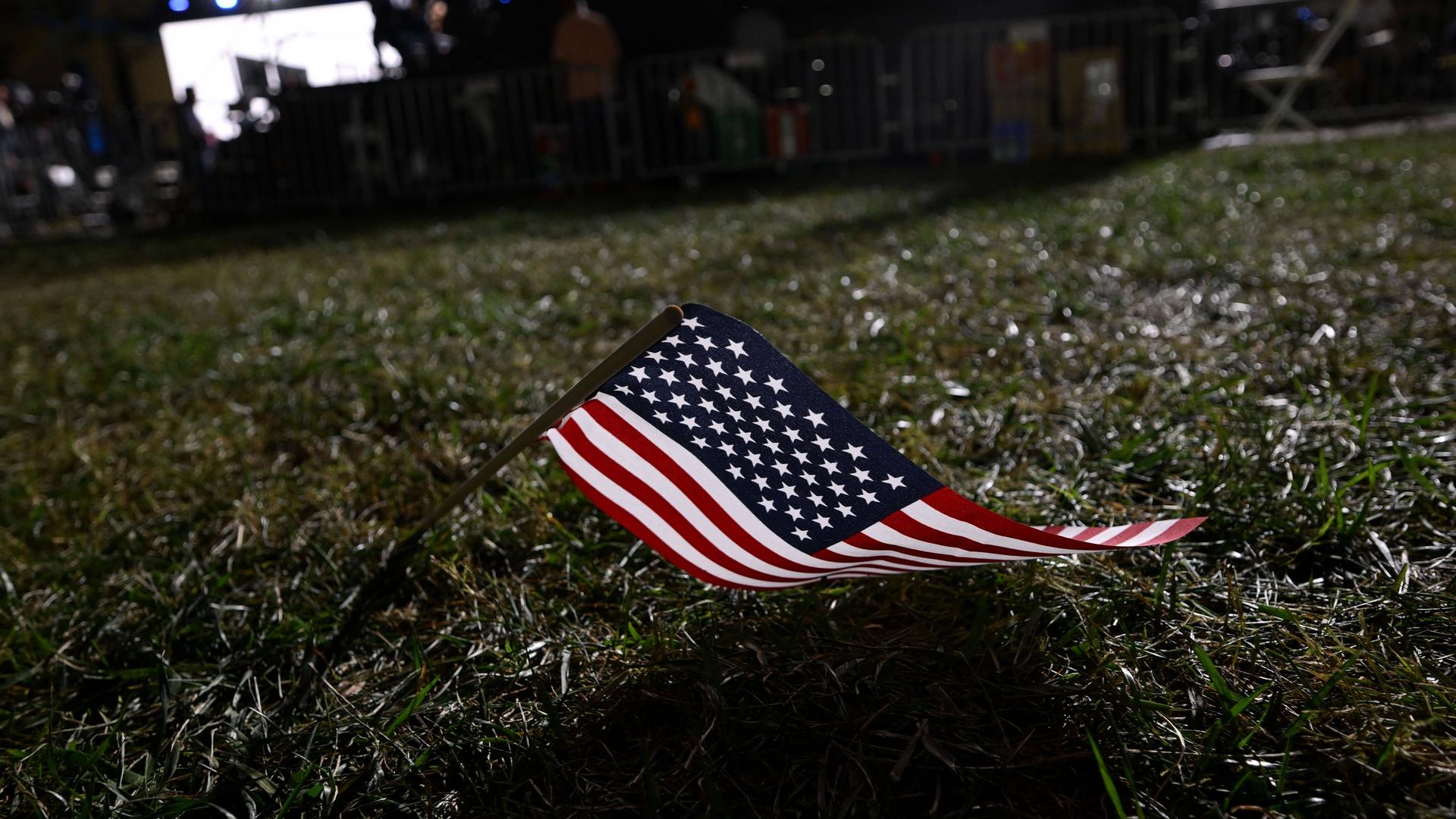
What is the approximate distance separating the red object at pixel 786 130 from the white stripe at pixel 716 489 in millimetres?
9821

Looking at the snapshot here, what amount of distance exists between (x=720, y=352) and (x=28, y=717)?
46.5 inches

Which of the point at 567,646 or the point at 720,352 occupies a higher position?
the point at 720,352

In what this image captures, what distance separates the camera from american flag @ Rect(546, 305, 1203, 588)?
140 centimetres

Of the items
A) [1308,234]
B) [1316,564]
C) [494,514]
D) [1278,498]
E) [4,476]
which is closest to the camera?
[1316,564]

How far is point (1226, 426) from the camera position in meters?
2.21

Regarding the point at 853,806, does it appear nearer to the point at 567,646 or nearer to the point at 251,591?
the point at 567,646

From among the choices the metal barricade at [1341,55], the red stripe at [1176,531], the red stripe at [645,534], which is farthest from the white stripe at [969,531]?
the metal barricade at [1341,55]

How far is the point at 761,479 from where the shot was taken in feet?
4.78

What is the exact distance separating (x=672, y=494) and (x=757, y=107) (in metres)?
10.1

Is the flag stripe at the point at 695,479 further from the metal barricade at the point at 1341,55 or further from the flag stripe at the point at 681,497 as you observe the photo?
the metal barricade at the point at 1341,55

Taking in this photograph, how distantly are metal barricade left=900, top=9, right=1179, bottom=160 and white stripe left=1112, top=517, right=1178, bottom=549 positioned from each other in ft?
32.7

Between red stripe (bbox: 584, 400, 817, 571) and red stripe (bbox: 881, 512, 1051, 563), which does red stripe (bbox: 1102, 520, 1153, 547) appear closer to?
red stripe (bbox: 881, 512, 1051, 563)

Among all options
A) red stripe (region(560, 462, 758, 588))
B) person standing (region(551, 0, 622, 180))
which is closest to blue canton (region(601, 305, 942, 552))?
red stripe (region(560, 462, 758, 588))

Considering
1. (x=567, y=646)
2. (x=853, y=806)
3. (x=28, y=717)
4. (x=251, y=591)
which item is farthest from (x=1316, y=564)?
(x=28, y=717)
